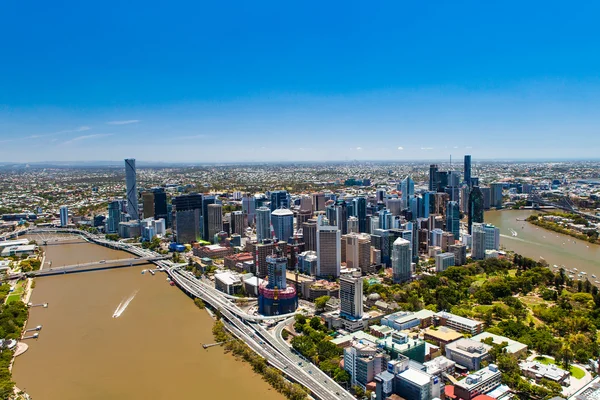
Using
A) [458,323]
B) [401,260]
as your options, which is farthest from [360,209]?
[458,323]

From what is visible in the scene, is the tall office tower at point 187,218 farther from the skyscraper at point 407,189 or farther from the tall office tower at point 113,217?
the skyscraper at point 407,189

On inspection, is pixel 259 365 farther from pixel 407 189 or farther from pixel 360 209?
pixel 407 189

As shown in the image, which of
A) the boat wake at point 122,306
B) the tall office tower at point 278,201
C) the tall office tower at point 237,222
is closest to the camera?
the boat wake at point 122,306

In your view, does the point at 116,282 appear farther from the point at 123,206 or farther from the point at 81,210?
the point at 81,210

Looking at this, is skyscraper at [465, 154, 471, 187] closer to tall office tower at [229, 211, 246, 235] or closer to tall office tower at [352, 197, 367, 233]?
tall office tower at [352, 197, 367, 233]

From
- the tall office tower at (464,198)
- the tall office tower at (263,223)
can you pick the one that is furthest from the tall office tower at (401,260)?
the tall office tower at (464,198)

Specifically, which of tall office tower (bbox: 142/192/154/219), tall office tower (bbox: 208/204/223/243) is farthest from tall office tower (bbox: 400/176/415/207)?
tall office tower (bbox: 142/192/154/219)
